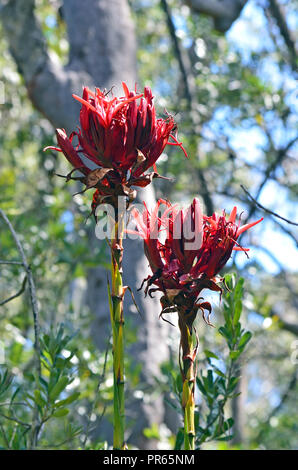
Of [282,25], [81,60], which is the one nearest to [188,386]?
[81,60]

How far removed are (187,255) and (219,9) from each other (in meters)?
2.18

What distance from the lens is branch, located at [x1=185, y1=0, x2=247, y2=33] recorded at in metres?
2.61

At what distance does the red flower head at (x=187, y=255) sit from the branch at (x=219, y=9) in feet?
6.92

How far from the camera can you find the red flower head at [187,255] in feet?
2.46

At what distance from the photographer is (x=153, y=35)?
5.00 metres

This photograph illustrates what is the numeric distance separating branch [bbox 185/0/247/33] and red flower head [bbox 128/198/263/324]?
2.11 metres

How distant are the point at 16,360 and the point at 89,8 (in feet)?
5.46

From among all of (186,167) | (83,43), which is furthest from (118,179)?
(186,167)

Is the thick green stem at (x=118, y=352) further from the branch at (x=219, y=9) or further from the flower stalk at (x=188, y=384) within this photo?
the branch at (x=219, y=9)

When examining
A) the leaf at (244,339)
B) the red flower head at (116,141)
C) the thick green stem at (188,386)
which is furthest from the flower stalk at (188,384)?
the leaf at (244,339)

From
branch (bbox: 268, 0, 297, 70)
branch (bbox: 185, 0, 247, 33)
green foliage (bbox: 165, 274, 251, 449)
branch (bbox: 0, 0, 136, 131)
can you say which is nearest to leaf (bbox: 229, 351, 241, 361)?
green foliage (bbox: 165, 274, 251, 449)

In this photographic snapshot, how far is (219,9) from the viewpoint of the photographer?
2.61m

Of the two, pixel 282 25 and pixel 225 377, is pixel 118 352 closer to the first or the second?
pixel 225 377

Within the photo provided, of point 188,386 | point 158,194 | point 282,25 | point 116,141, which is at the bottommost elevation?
point 188,386
